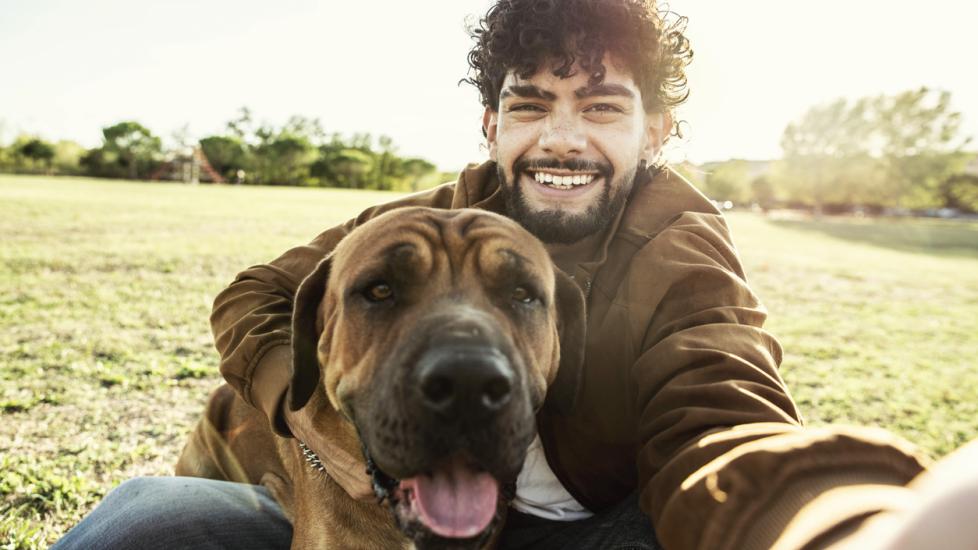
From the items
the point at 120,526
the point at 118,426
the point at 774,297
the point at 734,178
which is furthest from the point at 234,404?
the point at 734,178

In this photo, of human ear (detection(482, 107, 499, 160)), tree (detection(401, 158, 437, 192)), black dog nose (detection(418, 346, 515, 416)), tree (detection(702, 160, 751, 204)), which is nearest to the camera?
black dog nose (detection(418, 346, 515, 416))

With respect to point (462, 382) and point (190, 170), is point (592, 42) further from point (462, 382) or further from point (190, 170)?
point (190, 170)

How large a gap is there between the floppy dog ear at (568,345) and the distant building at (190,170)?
101 m

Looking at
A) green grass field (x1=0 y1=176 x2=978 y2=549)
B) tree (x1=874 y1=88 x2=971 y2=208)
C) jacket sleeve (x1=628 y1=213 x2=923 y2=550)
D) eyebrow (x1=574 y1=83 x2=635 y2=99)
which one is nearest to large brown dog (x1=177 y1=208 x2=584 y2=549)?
jacket sleeve (x1=628 y1=213 x2=923 y2=550)

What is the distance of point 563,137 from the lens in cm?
338

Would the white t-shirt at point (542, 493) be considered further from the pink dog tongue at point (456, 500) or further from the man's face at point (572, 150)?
the man's face at point (572, 150)

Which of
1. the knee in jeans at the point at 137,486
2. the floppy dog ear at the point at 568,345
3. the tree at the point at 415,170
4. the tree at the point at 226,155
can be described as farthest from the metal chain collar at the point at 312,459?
the tree at the point at 226,155

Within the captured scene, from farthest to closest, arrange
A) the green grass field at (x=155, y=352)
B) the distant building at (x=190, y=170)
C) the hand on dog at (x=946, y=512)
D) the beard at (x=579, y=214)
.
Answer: the distant building at (x=190, y=170) → the green grass field at (x=155, y=352) → the beard at (x=579, y=214) → the hand on dog at (x=946, y=512)

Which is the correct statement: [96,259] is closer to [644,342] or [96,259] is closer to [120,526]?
[120,526]

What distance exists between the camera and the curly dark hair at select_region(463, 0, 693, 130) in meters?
3.44

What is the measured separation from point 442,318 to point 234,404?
7.57 ft

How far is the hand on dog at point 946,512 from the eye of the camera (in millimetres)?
828

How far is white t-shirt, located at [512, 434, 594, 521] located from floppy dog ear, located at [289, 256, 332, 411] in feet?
3.29

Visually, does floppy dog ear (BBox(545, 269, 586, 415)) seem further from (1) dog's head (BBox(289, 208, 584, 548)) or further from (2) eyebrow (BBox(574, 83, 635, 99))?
(2) eyebrow (BBox(574, 83, 635, 99))
